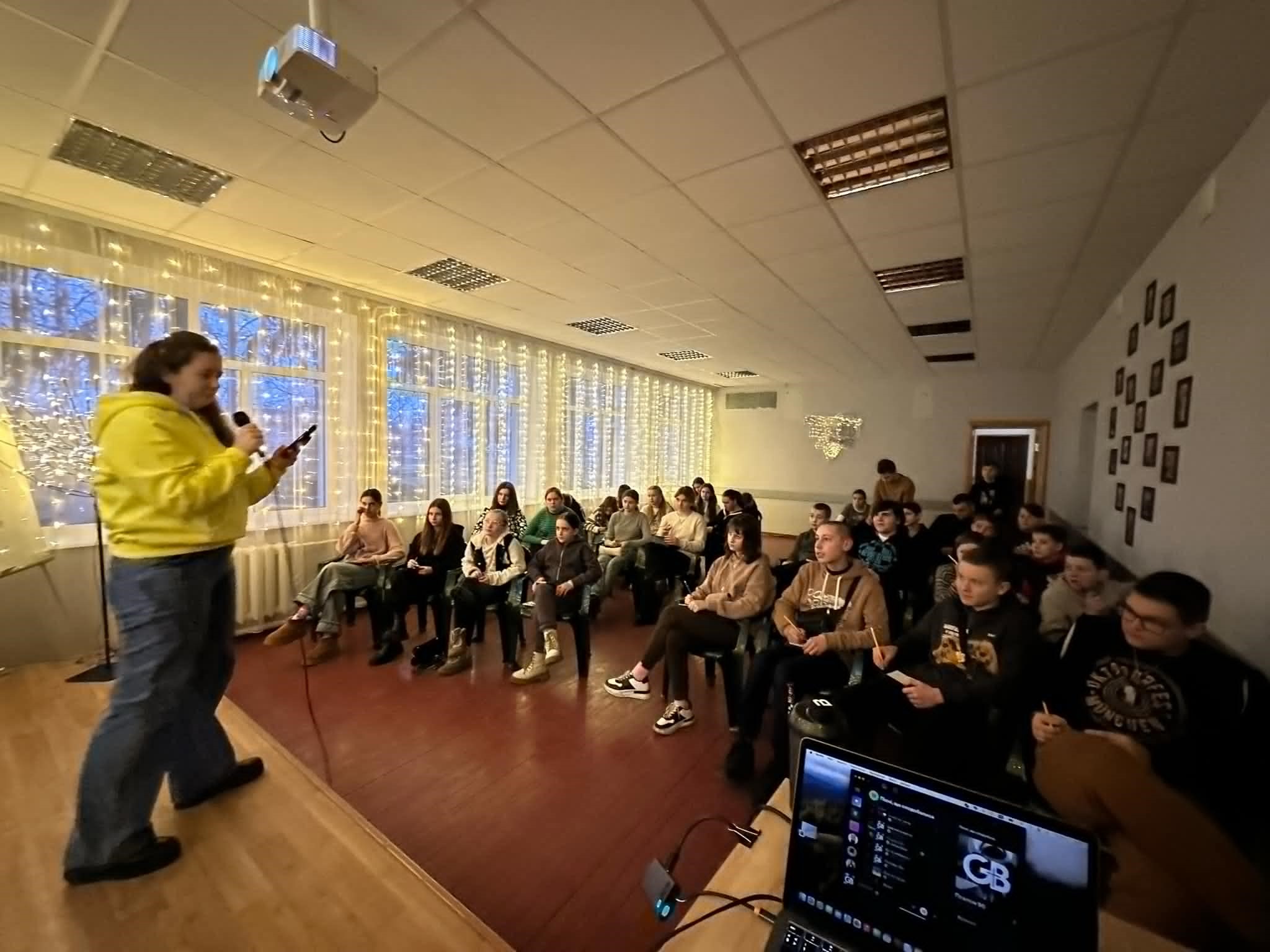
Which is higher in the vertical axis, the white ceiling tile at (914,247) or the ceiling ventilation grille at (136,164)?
the ceiling ventilation grille at (136,164)

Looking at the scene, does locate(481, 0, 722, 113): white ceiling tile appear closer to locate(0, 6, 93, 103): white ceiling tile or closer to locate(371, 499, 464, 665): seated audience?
locate(0, 6, 93, 103): white ceiling tile

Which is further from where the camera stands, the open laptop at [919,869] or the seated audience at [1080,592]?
A: the seated audience at [1080,592]

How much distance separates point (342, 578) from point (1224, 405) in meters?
4.67

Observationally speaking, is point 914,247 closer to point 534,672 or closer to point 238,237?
point 534,672

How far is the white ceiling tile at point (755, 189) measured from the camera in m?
2.30

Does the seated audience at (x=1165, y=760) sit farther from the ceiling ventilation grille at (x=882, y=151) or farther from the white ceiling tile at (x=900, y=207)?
the white ceiling tile at (x=900, y=207)

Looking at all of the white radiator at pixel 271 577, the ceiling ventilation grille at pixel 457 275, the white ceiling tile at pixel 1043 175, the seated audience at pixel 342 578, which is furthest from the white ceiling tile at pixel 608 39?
the white radiator at pixel 271 577

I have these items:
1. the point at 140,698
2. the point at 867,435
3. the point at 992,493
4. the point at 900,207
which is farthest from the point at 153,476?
the point at 867,435

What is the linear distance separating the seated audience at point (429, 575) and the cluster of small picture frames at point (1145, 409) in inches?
162

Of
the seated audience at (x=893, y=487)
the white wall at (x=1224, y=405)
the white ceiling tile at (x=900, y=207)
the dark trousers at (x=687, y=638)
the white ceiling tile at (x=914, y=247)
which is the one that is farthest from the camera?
the seated audience at (x=893, y=487)

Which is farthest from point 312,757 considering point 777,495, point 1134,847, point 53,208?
point 777,495

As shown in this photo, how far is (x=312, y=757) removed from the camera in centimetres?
225

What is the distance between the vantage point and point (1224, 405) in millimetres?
1972

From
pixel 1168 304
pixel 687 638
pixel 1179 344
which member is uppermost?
pixel 1168 304
